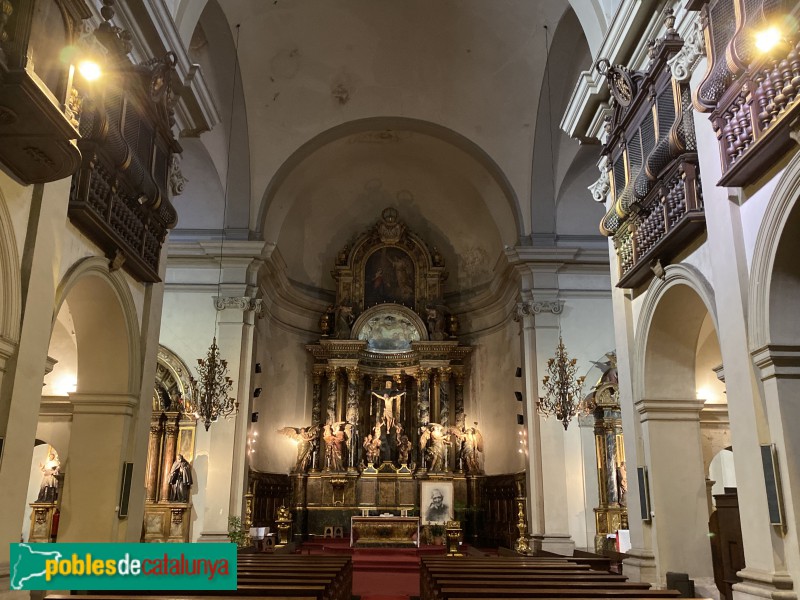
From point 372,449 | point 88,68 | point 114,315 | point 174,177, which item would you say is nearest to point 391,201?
point 372,449

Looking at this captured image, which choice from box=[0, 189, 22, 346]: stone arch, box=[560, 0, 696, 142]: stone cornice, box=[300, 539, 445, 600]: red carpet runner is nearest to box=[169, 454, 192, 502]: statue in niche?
box=[300, 539, 445, 600]: red carpet runner

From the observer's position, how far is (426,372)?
18.3m

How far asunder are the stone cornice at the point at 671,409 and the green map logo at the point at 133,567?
5606 millimetres

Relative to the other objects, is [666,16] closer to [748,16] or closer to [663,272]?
[748,16]

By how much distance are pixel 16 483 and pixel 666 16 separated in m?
6.99

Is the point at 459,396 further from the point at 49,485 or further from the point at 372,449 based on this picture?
the point at 49,485

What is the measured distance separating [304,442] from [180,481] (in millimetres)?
4514

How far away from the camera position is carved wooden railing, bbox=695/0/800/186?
479cm

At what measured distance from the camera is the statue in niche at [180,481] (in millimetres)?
13508

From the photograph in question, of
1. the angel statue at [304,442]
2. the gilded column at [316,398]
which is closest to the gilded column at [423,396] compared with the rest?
the gilded column at [316,398]

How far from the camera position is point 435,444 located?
17.7 m

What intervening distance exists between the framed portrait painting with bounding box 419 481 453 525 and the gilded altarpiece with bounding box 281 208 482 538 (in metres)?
0.32

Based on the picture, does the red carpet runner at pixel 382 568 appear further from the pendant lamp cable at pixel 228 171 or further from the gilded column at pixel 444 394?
the pendant lamp cable at pixel 228 171

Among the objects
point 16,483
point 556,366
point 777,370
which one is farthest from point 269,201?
point 777,370
